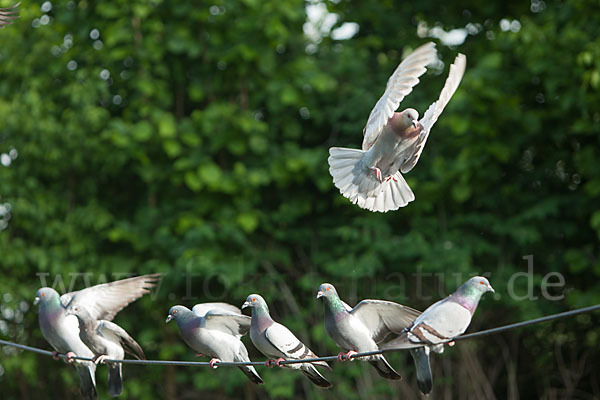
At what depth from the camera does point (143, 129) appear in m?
5.93

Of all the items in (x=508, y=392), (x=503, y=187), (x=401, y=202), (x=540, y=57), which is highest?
(x=540, y=57)

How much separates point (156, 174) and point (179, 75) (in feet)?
2.69

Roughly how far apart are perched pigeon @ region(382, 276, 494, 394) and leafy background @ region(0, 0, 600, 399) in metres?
2.62

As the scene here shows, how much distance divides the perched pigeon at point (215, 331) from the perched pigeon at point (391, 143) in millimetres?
761

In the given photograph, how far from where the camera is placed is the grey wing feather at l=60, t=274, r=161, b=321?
359 cm

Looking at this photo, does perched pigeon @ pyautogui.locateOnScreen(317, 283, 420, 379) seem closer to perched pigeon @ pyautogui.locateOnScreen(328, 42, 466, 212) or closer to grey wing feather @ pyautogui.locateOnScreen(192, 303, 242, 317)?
grey wing feather @ pyautogui.locateOnScreen(192, 303, 242, 317)

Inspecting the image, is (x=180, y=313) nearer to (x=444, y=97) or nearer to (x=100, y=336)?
(x=100, y=336)

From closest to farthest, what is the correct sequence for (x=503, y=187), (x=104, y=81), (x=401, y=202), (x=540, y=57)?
(x=401, y=202) → (x=540, y=57) → (x=503, y=187) → (x=104, y=81)

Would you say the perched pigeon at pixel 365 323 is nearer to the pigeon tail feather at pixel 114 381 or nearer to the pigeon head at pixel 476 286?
the pigeon head at pixel 476 286

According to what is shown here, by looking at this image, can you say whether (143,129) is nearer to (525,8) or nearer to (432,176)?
(432,176)

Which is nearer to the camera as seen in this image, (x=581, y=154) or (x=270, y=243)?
(x=581, y=154)

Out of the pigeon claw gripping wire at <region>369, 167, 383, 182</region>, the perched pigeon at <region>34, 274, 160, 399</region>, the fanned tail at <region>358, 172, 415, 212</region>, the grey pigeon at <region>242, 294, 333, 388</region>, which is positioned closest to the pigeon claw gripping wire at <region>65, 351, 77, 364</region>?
the perched pigeon at <region>34, 274, 160, 399</region>

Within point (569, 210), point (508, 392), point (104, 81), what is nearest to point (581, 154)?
point (569, 210)

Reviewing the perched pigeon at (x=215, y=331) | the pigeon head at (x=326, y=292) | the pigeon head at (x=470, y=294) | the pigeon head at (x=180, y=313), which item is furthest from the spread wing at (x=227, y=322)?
the pigeon head at (x=470, y=294)
